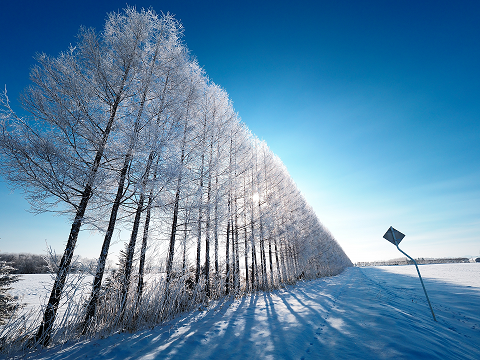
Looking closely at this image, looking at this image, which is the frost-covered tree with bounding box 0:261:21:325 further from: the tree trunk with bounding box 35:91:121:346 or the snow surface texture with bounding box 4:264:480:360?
the snow surface texture with bounding box 4:264:480:360

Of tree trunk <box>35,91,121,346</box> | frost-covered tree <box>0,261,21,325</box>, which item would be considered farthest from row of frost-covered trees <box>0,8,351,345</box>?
frost-covered tree <box>0,261,21,325</box>

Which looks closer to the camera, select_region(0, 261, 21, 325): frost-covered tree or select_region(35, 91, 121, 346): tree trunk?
select_region(35, 91, 121, 346): tree trunk

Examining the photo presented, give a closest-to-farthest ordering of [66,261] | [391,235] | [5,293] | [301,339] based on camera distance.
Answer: [301,339] < [66,261] < [391,235] < [5,293]

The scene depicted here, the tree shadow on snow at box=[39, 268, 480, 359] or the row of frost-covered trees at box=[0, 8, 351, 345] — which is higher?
the row of frost-covered trees at box=[0, 8, 351, 345]

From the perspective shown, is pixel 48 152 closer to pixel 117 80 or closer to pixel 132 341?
pixel 117 80

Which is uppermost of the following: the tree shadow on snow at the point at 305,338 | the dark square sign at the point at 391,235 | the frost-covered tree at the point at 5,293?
the dark square sign at the point at 391,235

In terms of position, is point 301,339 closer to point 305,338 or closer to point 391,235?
point 305,338

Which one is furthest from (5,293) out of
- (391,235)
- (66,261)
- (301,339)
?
(391,235)

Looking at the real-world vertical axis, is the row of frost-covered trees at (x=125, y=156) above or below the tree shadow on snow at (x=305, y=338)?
above

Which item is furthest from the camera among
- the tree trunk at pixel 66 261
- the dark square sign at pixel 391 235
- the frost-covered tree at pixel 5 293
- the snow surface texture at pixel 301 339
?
the frost-covered tree at pixel 5 293

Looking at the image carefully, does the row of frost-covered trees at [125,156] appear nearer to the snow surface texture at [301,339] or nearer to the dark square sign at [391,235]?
the snow surface texture at [301,339]

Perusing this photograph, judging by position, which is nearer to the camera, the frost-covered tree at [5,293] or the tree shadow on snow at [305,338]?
the tree shadow on snow at [305,338]

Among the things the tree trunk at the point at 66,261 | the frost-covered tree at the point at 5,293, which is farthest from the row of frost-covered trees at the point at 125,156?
the frost-covered tree at the point at 5,293

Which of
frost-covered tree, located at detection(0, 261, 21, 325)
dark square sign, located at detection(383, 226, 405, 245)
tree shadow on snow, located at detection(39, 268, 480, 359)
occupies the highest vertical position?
dark square sign, located at detection(383, 226, 405, 245)
